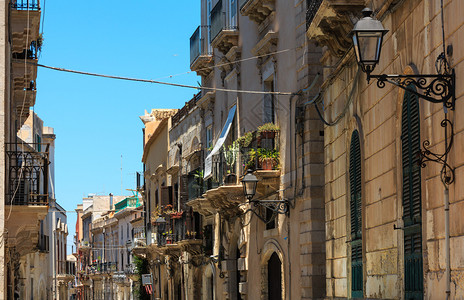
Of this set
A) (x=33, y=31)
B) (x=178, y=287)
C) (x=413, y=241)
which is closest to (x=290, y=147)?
(x=33, y=31)

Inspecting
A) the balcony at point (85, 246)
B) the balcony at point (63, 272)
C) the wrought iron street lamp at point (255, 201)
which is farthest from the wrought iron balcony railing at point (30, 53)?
the balcony at point (85, 246)

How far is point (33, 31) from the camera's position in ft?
63.9

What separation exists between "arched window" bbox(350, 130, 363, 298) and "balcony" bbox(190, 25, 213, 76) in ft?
45.6

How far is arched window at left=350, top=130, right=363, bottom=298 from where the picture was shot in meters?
12.7

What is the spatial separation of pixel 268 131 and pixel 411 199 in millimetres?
9272

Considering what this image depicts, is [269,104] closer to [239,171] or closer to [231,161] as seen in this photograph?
[239,171]

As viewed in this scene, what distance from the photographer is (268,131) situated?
19.1 metres

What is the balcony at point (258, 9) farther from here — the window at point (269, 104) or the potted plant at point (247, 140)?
the potted plant at point (247, 140)

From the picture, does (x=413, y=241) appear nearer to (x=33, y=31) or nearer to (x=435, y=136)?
(x=435, y=136)

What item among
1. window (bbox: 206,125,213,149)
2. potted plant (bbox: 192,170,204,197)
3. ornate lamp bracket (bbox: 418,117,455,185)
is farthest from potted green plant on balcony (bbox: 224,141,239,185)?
ornate lamp bracket (bbox: 418,117,455,185)

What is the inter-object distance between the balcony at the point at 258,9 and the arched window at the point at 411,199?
9.59 meters

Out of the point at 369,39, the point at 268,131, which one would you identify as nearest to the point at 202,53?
the point at 268,131

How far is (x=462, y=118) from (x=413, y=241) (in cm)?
223

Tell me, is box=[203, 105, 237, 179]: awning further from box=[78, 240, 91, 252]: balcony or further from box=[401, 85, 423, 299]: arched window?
box=[78, 240, 91, 252]: balcony
